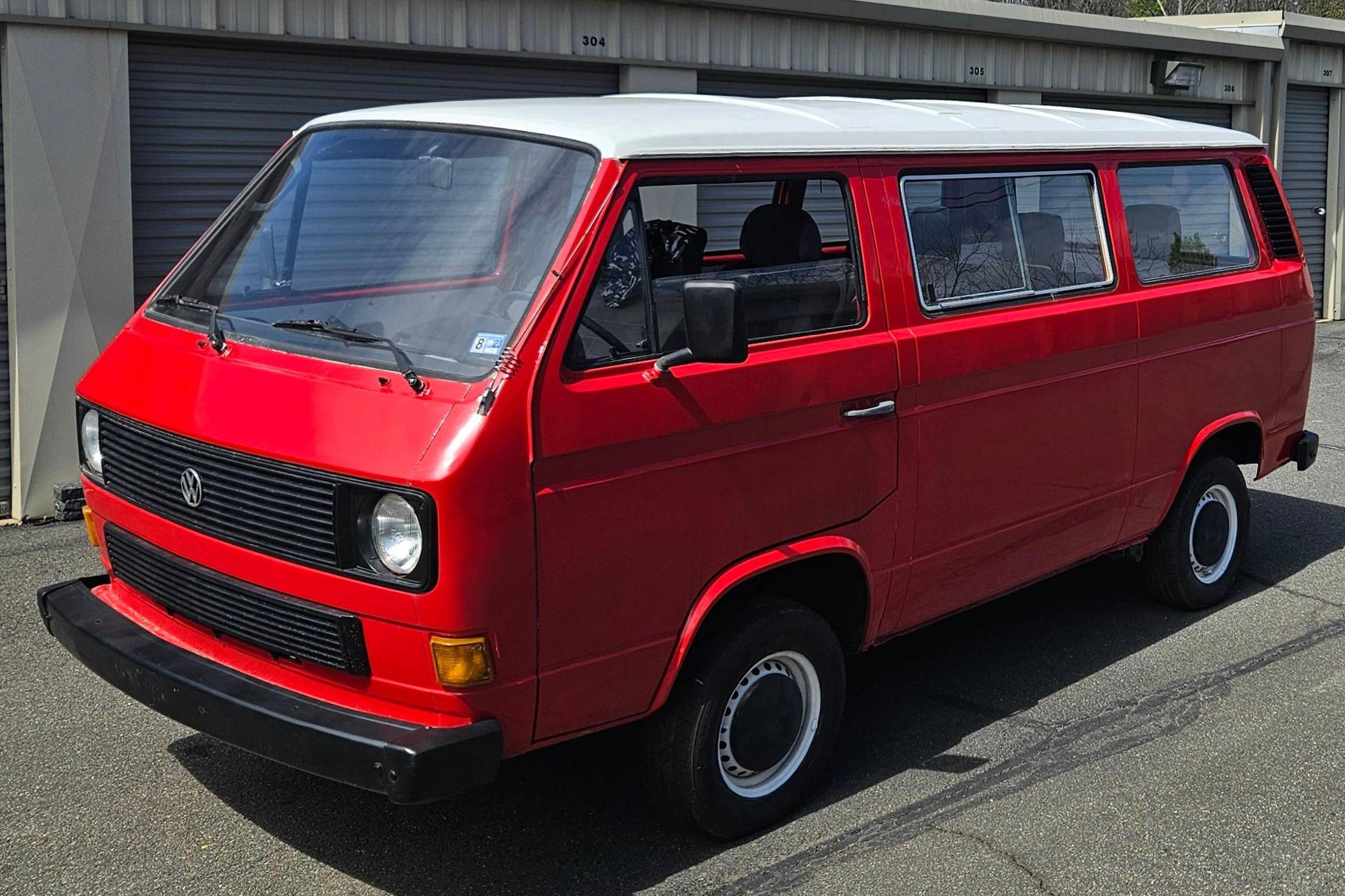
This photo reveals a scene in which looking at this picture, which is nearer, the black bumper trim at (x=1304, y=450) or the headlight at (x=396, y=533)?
the headlight at (x=396, y=533)

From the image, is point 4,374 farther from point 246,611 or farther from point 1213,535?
point 1213,535

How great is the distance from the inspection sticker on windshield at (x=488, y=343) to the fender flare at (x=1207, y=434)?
3472 mm

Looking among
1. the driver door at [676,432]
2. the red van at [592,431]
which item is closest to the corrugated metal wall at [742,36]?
the red van at [592,431]

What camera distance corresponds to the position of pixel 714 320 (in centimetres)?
373

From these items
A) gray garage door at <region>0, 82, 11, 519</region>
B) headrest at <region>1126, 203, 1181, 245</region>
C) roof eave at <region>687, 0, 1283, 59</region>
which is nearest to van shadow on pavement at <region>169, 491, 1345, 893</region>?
headrest at <region>1126, 203, 1181, 245</region>

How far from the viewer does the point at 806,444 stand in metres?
4.28

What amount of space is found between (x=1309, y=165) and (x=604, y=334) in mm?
16275

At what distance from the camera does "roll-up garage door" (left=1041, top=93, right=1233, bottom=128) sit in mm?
14805

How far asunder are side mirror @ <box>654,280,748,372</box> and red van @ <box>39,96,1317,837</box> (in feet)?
0.03

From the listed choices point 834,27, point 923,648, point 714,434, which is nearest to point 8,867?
point 714,434

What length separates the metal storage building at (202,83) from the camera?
305 inches

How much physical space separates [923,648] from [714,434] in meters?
2.36

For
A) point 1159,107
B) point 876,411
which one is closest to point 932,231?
point 876,411

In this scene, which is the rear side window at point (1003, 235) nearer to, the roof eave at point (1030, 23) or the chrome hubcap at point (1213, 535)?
the chrome hubcap at point (1213, 535)
